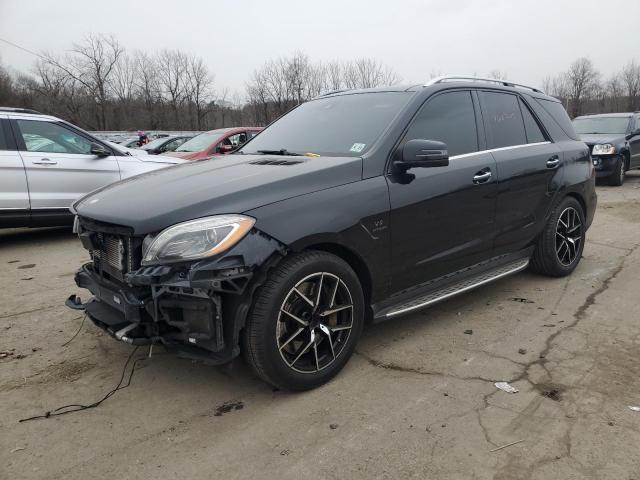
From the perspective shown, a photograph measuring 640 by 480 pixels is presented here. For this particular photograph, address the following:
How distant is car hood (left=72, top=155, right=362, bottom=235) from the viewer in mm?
2703

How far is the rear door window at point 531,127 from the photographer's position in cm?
461

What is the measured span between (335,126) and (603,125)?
40.9ft

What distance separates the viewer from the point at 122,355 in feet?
11.4

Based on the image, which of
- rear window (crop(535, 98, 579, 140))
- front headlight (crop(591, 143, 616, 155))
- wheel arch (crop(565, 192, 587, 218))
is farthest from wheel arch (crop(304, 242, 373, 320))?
front headlight (crop(591, 143, 616, 155))

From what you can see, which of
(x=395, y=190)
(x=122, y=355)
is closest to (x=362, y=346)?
(x=395, y=190)

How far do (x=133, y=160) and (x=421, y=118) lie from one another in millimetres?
5266

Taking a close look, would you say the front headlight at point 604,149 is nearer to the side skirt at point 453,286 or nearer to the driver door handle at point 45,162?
the side skirt at point 453,286

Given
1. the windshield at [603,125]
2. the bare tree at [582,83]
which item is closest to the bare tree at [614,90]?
the bare tree at [582,83]

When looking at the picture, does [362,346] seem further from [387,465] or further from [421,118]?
[421,118]

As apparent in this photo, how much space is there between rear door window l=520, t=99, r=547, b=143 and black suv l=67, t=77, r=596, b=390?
0.06 feet

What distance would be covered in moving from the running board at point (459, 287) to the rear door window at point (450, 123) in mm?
996

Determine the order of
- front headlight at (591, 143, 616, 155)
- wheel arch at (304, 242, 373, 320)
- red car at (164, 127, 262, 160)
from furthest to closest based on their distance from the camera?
1. front headlight at (591, 143, 616, 155)
2. red car at (164, 127, 262, 160)
3. wheel arch at (304, 242, 373, 320)

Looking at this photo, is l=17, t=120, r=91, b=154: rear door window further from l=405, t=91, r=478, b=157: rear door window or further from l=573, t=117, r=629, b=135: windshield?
l=573, t=117, r=629, b=135: windshield

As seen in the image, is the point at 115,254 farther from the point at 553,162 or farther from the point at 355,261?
the point at 553,162
